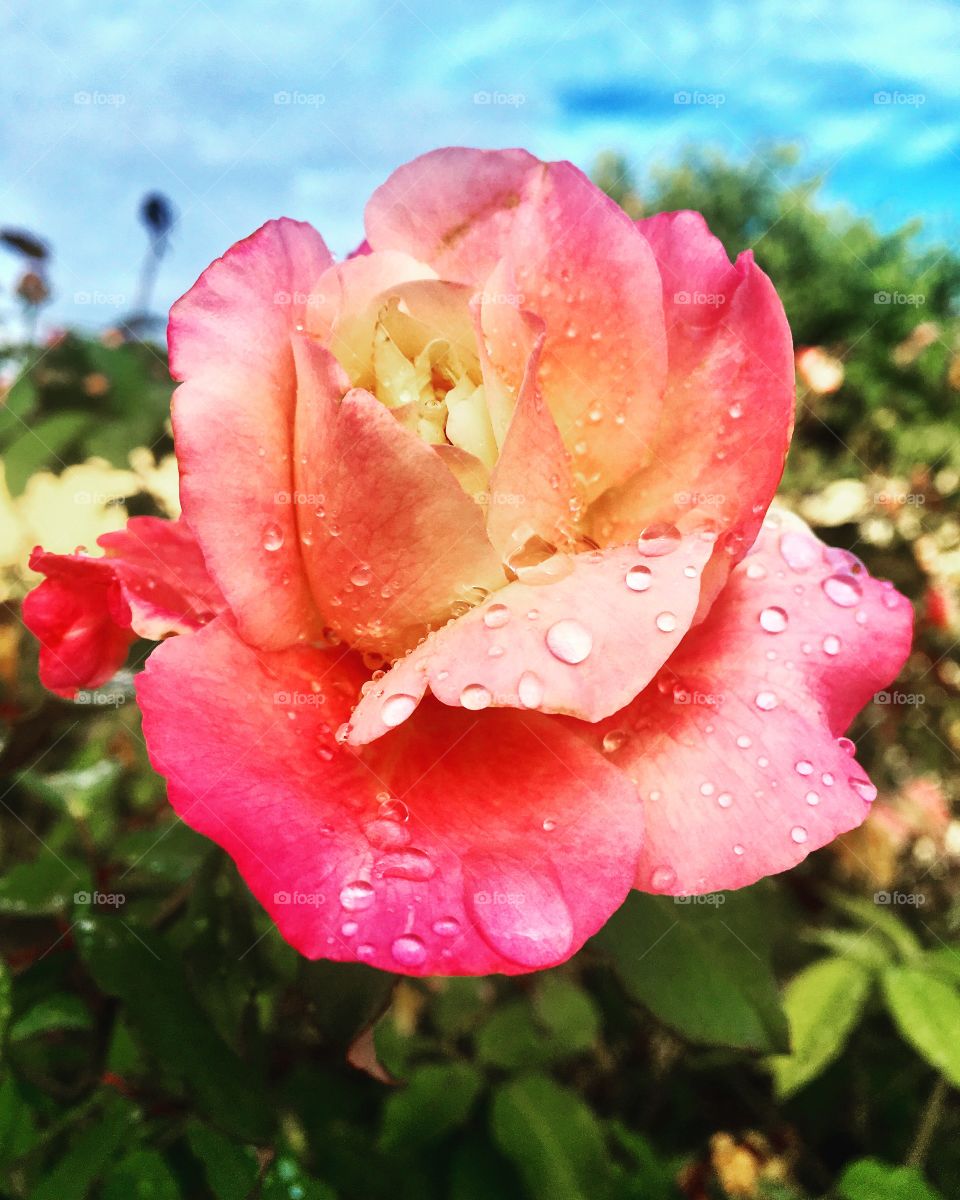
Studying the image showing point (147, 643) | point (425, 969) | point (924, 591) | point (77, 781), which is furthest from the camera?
point (924, 591)

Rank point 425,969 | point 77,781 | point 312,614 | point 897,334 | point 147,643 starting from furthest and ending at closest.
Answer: point 897,334, point 77,781, point 147,643, point 312,614, point 425,969

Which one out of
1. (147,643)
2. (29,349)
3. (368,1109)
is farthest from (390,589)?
(29,349)

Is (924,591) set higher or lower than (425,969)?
lower

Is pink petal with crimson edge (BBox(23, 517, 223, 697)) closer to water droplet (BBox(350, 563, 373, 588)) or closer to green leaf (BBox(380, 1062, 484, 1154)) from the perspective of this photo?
water droplet (BBox(350, 563, 373, 588))

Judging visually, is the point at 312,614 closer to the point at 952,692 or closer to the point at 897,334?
the point at 952,692

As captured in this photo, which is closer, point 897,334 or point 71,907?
point 71,907

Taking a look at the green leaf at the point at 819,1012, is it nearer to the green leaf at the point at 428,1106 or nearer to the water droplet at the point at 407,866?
the green leaf at the point at 428,1106

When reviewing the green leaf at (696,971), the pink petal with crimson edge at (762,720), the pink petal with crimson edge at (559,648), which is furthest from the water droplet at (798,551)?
the green leaf at (696,971)
